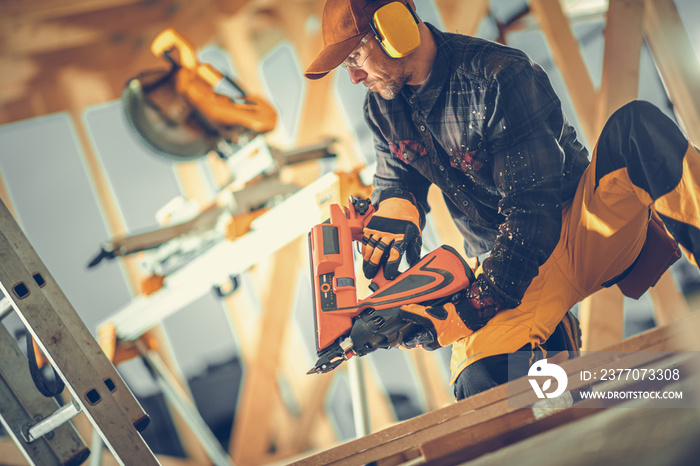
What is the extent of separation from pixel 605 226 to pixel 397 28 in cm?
66

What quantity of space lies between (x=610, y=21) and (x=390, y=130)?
3.73 ft

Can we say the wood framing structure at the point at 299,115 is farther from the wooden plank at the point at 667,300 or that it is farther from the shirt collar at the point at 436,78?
the shirt collar at the point at 436,78

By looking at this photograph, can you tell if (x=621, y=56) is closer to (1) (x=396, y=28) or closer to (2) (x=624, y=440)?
(1) (x=396, y=28)

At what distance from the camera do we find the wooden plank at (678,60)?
2.01m

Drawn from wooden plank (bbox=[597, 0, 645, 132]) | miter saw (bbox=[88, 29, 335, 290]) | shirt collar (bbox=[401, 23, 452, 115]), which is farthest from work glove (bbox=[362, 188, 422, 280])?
wooden plank (bbox=[597, 0, 645, 132])

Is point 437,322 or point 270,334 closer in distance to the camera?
point 437,322

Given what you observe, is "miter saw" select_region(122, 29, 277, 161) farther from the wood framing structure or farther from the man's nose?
the man's nose

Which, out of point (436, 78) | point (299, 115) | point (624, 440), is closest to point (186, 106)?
point (299, 115)

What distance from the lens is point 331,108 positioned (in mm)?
3525

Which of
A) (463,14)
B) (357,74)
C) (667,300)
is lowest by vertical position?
(667,300)

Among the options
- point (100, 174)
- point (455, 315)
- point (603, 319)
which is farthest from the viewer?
point (100, 174)

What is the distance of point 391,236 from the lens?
1.39m

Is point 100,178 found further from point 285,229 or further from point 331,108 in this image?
point 285,229

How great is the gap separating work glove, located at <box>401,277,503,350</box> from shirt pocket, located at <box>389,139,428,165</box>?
410 mm
